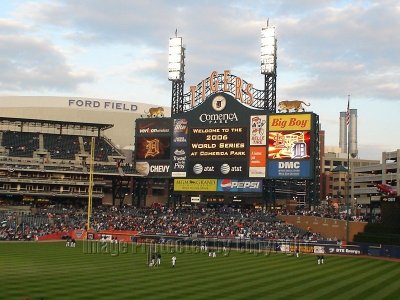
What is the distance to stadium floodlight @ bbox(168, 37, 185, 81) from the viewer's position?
84.4 metres

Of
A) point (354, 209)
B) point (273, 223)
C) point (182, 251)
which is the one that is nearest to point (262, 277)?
point (182, 251)

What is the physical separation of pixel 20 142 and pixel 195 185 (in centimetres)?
3582

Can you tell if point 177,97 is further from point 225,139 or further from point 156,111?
point 225,139

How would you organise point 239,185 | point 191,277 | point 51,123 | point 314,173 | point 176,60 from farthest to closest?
point 51,123 < point 176,60 < point 239,185 < point 314,173 < point 191,277

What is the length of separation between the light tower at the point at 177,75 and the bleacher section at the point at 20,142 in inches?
1118

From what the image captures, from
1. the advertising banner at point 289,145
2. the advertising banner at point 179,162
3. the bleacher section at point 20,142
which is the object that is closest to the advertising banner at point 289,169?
the advertising banner at point 289,145

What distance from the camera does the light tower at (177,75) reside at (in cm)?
8418

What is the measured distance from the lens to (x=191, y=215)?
8331 cm

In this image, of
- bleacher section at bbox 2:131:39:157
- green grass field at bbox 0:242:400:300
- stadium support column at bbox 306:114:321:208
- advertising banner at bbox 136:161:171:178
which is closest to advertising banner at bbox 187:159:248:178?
advertising banner at bbox 136:161:171:178

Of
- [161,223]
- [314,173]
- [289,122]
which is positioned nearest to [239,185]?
[314,173]

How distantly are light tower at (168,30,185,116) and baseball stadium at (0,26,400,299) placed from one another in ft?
0.54

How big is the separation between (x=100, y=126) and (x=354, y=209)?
151 ft

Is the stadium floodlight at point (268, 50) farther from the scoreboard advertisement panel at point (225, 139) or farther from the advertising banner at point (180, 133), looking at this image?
the advertising banner at point (180, 133)

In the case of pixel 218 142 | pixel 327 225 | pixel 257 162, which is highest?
pixel 218 142
